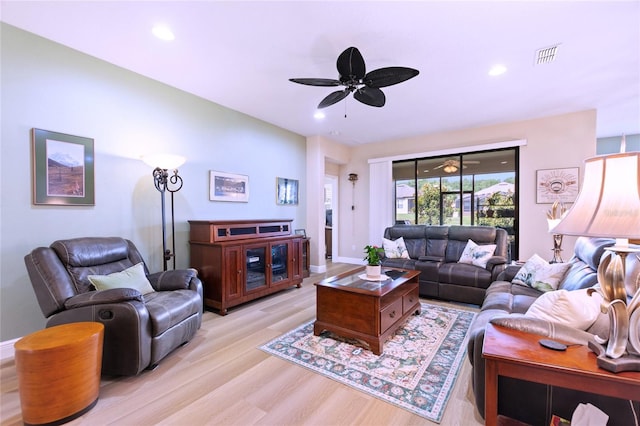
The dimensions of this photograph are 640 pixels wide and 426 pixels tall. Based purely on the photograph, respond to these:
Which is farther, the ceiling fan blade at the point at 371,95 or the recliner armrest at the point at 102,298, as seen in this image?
the ceiling fan blade at the point at 371,95

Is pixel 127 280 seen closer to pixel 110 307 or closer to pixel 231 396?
pixel 110 307

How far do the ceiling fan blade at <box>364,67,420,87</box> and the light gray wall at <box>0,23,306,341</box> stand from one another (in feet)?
8.13

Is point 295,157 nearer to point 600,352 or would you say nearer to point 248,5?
point 248,5

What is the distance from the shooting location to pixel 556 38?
7.97ft

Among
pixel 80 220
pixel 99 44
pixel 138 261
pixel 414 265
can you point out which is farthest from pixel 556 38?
pixel 80 220

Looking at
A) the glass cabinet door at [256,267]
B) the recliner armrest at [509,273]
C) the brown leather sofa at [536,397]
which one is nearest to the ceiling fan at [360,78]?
the brown leather sofa at [536,397]

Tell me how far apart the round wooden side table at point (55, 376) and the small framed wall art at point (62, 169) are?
1.40 meters

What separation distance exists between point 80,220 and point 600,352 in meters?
3.93

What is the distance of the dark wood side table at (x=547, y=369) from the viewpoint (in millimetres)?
1033

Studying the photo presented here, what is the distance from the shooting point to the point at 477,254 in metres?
3.79

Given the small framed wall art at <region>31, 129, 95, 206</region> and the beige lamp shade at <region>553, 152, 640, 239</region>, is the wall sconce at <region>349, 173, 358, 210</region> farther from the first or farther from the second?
the beige lamp shade at <region>553, 152, 640, 239</region>

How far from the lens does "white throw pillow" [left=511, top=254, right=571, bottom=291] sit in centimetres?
254

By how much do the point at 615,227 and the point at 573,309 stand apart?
620 millimetres

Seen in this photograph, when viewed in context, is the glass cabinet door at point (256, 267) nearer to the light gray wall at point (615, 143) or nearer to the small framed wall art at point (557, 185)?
the small framed wall art at point (557, 185)
